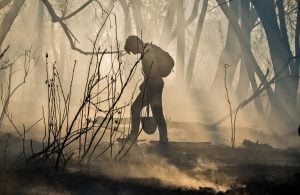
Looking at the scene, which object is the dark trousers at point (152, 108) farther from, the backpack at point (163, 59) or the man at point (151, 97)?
the backpack at point (163, 59)

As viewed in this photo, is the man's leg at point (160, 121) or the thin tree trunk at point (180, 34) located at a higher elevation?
the thin tree trunk at point (180, 34)

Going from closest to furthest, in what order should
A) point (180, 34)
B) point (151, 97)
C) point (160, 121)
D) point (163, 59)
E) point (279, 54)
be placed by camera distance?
point (163, 59), point (151, 97), point (160, 121), point (279, 54), point (180, 34)

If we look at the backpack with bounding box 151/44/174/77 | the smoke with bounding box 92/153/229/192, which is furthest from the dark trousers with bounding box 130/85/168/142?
the smoke with bounding box 92/153/229/192

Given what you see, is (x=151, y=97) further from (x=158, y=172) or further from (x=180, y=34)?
(x=180, y=34)

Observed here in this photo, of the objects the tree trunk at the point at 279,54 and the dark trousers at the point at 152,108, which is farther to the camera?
the tree trunk at the point at 279,54

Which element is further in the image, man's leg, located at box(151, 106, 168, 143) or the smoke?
man's leg, located at box(151, 106, 168, 143)

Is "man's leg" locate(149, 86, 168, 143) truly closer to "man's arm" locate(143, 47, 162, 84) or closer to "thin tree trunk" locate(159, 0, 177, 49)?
"man's arm" locate(143, 47, 162, 84)

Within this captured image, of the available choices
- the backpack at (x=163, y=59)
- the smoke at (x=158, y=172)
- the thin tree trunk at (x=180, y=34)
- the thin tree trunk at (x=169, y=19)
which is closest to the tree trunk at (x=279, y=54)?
the backpack at (x=163, y=59)

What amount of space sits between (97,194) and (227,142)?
686 centimetres

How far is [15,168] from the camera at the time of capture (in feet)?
17.5

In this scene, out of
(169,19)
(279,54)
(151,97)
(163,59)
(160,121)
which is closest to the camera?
(163,59)

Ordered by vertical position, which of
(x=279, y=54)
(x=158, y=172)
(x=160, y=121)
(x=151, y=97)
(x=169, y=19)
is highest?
(x=169, y=19)

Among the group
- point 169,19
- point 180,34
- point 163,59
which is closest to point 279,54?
point 163,59

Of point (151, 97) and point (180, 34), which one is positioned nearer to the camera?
point (151, 97)
